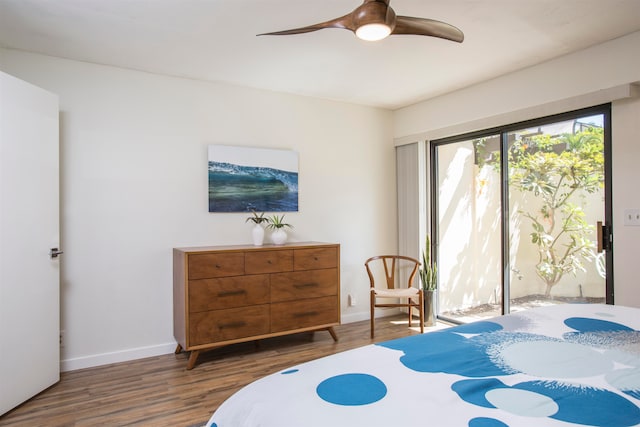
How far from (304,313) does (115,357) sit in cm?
157

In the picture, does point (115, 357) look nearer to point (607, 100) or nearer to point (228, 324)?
point (228, 324)

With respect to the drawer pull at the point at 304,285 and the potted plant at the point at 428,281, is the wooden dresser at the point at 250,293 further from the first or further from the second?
the potted plant at the point at 428,281

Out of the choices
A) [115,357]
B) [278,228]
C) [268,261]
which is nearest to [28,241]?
[115,357]

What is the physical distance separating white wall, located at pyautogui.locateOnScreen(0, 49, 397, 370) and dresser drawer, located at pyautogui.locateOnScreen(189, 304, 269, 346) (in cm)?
53

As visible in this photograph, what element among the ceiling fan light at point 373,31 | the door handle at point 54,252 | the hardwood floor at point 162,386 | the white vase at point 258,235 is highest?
the ceiling fan light at point 373,31

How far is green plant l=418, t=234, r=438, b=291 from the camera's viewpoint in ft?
13.9

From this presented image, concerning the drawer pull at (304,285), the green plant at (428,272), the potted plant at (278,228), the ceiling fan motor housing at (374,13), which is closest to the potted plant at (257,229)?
the potted plant at (278,228)

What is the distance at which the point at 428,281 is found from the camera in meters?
4.23

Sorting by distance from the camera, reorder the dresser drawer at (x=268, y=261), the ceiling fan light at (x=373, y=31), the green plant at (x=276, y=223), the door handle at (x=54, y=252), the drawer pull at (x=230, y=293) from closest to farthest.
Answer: the ceiling fan light at (x=373, y=31) < the door handle at (x=54, y=252) < the drawer pull at (x=230, y=293) < the dresser drawer at (x=268, y=261) < the green plant at (x=276, y=223)

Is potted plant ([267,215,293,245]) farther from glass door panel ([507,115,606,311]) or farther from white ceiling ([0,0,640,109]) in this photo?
glass door panel ([507,115,606,311])

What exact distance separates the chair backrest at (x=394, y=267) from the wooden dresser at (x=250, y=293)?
30.4 inches

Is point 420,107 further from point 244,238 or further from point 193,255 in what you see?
point 193,255

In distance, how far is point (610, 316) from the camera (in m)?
1.80

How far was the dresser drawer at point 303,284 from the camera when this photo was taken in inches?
133
